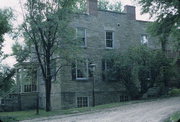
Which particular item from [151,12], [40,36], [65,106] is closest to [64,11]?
[40,36]

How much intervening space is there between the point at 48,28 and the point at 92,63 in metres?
6.78

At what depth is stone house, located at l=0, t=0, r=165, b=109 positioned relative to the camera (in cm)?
2597

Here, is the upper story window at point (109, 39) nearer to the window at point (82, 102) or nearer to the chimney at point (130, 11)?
the chimney at point (130, 11)

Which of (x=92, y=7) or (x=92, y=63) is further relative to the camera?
(x=92, y=7)

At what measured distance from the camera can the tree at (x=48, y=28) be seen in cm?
2142

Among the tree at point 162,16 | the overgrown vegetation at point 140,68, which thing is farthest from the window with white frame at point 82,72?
the tree at point 162,16

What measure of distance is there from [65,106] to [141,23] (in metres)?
12.7

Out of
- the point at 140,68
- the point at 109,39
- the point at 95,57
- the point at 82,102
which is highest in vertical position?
the point at 109,39

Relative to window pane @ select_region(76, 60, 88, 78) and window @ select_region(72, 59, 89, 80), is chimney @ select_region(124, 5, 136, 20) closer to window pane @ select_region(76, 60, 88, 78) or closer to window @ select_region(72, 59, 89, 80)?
window @ select_region(72, 59, 89, 80)

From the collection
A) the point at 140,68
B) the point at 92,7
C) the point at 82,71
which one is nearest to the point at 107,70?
the point at 82,71

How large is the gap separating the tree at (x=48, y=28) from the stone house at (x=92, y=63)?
2.29 m

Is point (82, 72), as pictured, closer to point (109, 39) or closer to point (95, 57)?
point (95, 57)

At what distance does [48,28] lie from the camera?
21.5 metres

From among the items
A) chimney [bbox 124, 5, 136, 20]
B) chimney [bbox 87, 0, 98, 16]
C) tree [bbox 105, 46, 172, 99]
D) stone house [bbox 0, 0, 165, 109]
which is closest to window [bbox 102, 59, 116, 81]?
stone house [bbox 0, 0, 165, 109]
